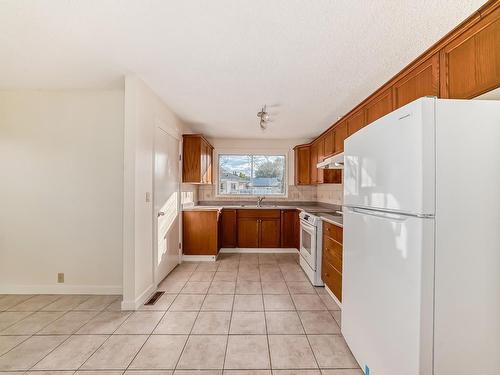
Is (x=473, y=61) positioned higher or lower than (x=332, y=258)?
higher

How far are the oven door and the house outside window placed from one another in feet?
5.67

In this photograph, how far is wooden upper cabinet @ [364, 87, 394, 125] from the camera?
2279 millimetres

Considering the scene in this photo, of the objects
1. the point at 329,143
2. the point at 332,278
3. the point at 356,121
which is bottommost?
the point at 332,278

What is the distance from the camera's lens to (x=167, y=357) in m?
1.74

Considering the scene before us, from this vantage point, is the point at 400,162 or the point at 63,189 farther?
the point at 63,189

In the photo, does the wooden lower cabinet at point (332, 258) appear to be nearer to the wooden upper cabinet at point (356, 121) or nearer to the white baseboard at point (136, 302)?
the wooden upper cabinet at point (356, 121)

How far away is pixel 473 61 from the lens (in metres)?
1.42

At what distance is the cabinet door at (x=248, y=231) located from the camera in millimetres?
4691

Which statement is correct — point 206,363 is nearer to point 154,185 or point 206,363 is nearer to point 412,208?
point 412,208

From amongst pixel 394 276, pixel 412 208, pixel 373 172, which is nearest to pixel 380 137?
pixel 373 172

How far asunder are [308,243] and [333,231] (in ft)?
2.67

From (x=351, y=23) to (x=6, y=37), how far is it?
2477mm

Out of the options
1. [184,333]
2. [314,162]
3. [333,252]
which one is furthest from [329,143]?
[184,333]

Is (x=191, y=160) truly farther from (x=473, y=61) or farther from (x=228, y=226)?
(x=473, y=61)
